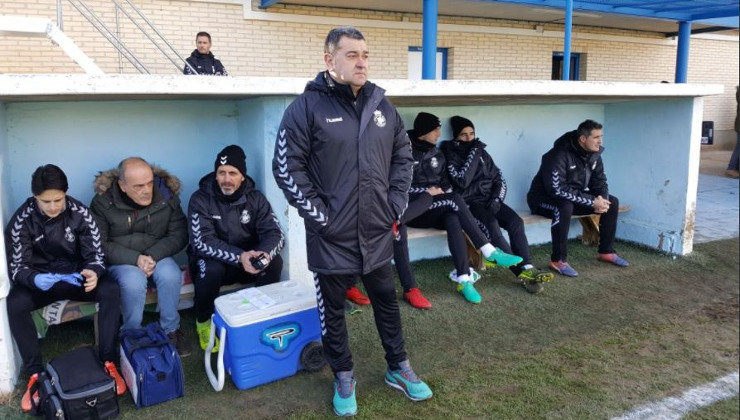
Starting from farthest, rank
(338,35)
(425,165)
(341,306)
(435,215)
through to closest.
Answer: (425,165) → (435,215) → (341,306) → (338,35)

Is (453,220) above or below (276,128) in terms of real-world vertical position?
below

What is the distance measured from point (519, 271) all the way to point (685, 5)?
21.8 ft

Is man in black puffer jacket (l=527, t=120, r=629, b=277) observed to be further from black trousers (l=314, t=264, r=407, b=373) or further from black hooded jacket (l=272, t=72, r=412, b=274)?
black hooded jacket (l=272, t=72, r=412, b=274)

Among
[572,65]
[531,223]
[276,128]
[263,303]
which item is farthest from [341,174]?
[572,65]

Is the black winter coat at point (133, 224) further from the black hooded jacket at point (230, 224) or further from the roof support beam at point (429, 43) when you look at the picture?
the roof support beam at point (429, 43)

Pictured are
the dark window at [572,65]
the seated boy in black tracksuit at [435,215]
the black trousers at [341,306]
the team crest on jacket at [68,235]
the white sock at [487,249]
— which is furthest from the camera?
the dark window at [572,65]

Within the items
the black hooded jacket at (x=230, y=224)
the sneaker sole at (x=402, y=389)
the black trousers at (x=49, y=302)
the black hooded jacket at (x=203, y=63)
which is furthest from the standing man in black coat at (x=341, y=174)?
the black hooded jacket at (x=203, y=63)

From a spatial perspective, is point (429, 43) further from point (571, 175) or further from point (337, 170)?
point (337, 170)

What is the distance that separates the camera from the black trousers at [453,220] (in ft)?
14.9

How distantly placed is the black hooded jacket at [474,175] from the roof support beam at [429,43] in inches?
56.9

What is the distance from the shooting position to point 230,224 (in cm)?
373

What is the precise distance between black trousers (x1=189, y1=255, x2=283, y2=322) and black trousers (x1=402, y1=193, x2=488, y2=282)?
109 centimetres

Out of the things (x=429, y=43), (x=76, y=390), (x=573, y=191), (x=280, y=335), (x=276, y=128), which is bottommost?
(x=76, y=390)

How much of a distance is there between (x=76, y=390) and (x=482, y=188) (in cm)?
354
